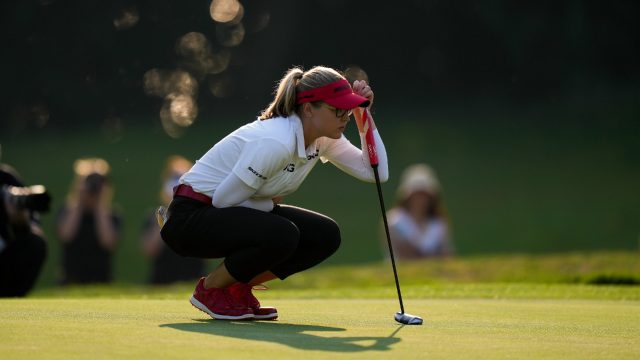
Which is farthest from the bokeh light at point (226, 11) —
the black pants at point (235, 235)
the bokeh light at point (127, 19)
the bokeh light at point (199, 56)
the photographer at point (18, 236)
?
the black pants at point (235, 235)

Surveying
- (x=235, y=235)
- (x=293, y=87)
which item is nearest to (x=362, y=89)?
(x=293, y=87)

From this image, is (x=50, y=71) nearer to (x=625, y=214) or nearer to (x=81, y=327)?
(x=625, y=214)

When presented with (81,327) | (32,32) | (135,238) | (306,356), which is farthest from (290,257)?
(32,32)

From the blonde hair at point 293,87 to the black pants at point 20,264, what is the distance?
382 centimetres

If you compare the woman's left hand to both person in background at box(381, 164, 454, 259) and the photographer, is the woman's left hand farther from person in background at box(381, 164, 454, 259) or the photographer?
person in background at box(381, 164, 454, 259)

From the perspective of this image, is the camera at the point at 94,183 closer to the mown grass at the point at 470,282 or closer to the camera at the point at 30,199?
the mown grass at the point at 470,282

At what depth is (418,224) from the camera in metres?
13.1

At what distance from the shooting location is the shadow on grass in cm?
470

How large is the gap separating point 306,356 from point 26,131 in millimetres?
22922

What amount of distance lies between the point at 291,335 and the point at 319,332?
21cm

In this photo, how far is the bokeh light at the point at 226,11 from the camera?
25078 millimetres

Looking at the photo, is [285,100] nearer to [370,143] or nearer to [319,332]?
[370,143]

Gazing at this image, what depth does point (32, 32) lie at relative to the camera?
85.4 ft

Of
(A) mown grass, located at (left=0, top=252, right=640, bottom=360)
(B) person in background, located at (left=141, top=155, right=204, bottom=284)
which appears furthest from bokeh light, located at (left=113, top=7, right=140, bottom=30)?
(A) mown grass, located at (left=0, top=252, right=640, bottom=360)
